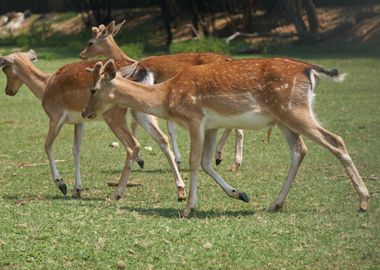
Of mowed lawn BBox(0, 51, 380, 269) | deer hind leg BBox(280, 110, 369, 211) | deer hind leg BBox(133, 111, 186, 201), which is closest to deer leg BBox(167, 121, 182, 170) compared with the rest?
mowed lawn BBox(0, 51, 380, 269)

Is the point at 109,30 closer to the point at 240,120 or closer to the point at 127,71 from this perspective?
the point at 127,71

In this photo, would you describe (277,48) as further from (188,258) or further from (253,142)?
(188,258)

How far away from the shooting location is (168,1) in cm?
3294

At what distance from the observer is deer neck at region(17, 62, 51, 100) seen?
1092 cm

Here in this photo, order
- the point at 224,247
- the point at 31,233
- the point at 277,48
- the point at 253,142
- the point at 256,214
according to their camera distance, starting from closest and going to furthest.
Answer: the point at 224,247, the point at 31,233, the point at 256,214, the point at 253,142, the point at 277,48

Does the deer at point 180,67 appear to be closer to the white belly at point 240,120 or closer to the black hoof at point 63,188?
the black hoof at point 63,188

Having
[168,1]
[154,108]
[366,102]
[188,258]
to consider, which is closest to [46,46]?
[168,1]

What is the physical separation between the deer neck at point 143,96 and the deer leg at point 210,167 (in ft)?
1.63

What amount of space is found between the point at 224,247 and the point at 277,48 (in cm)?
2044

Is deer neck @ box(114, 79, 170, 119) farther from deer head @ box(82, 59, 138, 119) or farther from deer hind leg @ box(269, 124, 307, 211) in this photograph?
deer hind leg @ box(269, 124, 307, 211)

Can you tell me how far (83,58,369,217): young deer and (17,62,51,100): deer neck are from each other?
6.96 feet

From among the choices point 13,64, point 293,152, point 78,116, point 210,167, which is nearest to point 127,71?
point 78,116

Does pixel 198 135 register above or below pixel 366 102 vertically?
above

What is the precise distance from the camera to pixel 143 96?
886 centimetres
